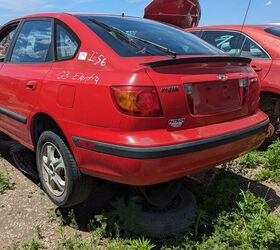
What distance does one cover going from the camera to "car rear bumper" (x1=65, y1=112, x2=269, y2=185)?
290 cm

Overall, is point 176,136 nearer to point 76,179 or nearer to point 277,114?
point 76,179

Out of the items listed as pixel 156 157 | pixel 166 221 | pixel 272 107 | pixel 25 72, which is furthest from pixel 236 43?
pixel 156 157

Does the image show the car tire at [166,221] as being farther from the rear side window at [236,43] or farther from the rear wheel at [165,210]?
the rear side window at [236,43]

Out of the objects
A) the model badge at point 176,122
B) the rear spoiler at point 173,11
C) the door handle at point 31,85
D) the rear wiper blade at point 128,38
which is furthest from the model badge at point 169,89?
the rear spoiler at point 173,11

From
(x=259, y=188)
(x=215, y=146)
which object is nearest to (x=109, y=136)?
(x=215, y=146)

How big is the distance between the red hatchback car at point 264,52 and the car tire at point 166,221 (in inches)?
88.1

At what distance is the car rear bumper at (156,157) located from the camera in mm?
2898

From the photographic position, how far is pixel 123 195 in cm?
393

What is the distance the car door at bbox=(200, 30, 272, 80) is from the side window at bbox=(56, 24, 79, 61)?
265 centimetres

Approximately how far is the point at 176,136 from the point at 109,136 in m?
0.47

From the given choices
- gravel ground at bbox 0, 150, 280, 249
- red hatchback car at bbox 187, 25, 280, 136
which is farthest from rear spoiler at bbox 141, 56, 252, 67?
red hatchback car at bbox 187, 25, 280, 136

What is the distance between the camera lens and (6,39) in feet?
17.1

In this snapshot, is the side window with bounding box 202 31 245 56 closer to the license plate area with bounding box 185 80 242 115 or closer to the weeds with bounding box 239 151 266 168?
the weeds with bounding box 239 151 266 168

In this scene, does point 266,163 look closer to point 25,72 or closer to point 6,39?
point 25,72
